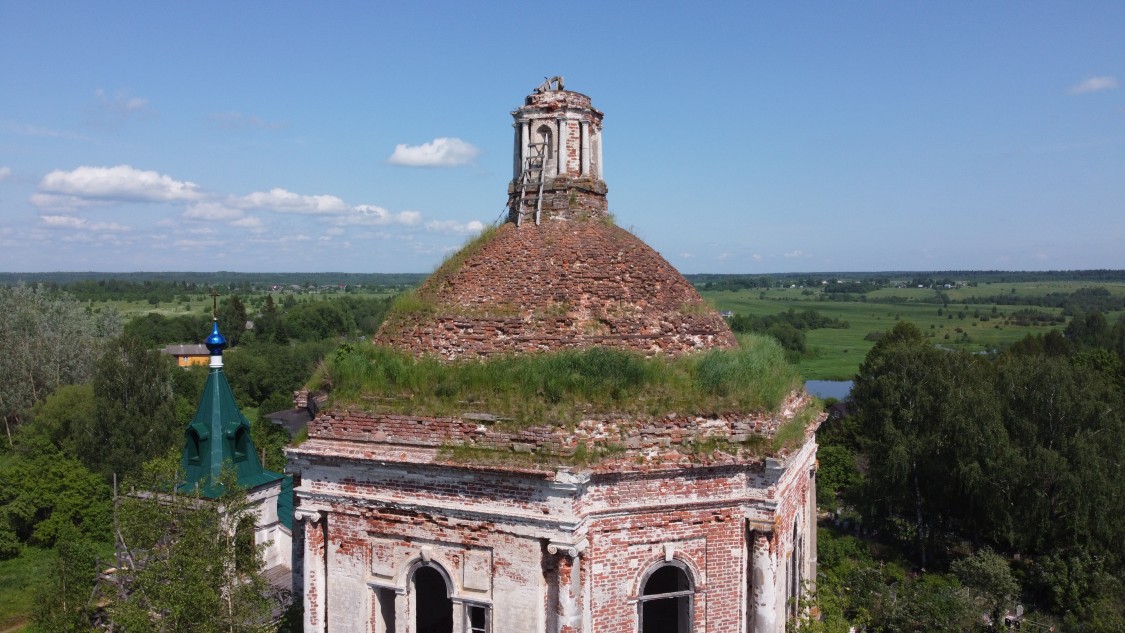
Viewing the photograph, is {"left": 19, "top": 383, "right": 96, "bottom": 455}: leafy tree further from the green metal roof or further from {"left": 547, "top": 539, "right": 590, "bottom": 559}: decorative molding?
{"left": 547, "top": 539, "right": 590, "bottom": 559}: decorative molding

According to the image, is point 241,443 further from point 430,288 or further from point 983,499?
point 983,499

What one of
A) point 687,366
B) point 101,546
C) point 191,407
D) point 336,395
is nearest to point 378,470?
point 336,395

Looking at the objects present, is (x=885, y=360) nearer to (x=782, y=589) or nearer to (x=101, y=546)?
(x=782, y=589)

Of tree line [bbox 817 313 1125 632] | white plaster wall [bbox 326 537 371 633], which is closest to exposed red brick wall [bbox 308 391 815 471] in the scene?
white plaster wall [bbox 326 537 371 633]

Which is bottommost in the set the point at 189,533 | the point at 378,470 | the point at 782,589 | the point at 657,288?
the point at 782,589

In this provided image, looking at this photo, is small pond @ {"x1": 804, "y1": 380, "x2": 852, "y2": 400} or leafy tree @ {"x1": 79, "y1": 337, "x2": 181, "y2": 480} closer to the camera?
leafy tree @ {"x1": 79, "y1": 337, "x2": 181, "y2": 480}

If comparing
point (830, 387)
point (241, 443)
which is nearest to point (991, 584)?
point (241, 443)

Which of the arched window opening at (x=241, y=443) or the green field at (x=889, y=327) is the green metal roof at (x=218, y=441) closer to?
the arched window opening at (x=241, y=443)

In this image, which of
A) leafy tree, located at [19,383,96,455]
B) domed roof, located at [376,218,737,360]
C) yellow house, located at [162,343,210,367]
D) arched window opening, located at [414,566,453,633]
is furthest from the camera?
yellow house, located at [162,343,210,367]
